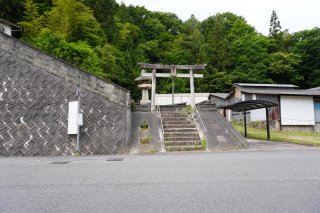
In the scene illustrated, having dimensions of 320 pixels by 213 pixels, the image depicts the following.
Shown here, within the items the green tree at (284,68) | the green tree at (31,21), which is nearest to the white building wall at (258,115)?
the green tree at (284,68)

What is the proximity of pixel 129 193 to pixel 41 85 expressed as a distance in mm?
9387

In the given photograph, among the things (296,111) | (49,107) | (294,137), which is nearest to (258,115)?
(296,111)

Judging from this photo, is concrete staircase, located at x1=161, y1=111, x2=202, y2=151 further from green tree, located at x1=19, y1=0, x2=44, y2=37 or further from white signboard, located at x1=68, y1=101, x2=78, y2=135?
green tree, located at x1=19, y1=0, x2=44, y2=37

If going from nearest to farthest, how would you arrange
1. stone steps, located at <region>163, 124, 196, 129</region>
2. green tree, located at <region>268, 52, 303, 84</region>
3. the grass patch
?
stone steps, located at <region>163, 124, 196, 129</region> → the grass patch → green tree, located at <region>268, 52, 303, 84</region>

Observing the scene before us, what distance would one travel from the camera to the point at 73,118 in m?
10.1

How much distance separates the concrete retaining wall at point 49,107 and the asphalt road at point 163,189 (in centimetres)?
383

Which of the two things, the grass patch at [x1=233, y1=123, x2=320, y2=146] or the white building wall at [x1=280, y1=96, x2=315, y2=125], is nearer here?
the grass patch at [x1=233, y1=123, x2=320, y2=146]

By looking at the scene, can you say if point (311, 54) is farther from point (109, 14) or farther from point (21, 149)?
point (21, 149)

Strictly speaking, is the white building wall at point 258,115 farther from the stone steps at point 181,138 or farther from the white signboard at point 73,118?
the white signboard at point 73,118

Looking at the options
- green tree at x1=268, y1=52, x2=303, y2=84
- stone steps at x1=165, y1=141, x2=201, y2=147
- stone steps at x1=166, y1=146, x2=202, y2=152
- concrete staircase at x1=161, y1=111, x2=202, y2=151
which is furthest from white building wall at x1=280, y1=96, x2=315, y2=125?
green tree at x1=268, y1=52, x2=303, y2=84

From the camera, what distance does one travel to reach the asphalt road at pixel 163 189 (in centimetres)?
330

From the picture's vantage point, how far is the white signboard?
32.8ft

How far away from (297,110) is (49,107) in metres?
20.5

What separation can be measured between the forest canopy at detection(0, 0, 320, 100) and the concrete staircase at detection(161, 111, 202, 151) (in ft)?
28.9
